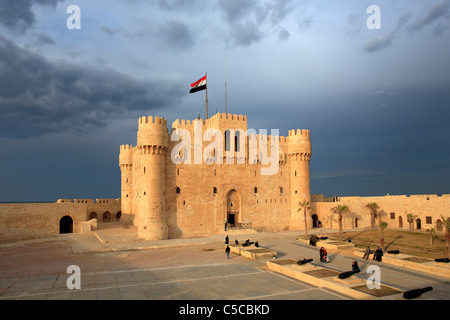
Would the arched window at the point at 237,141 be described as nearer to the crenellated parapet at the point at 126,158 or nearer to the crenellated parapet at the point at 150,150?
the crenellated parapet at the point at 150,150

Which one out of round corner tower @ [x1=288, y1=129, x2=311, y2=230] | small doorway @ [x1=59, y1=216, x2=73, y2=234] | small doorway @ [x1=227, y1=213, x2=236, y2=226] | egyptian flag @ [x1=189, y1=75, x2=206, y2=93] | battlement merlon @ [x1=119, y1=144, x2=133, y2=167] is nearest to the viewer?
small doorway @ [x1=227, y1=213, x2=236, y2=226]

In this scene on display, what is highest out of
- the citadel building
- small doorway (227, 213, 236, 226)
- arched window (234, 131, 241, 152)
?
arched window (234, 131, 241, 152)

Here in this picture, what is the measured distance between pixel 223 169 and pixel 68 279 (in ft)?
77.3

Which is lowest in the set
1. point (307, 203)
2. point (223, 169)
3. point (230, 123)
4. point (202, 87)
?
point (307, 203)

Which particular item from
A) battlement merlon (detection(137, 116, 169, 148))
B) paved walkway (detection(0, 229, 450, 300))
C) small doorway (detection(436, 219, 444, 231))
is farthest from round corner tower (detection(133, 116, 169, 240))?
small doorway (detection(436, 219, 444, 231))

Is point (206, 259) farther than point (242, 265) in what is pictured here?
Yes

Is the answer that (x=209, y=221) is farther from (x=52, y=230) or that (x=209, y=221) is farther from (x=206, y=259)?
(x=52, y=230)

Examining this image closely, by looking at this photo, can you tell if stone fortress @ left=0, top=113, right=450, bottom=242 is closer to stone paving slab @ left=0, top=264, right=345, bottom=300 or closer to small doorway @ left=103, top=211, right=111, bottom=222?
small doorway @ left=103, top=211, right=111, bottom=222

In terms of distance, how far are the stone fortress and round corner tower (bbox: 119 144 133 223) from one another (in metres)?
2.97

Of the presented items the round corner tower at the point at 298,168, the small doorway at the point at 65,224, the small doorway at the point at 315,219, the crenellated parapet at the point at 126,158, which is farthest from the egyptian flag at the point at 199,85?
the small doorway at the point at 65,224

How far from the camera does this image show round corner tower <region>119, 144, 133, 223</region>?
49.9 meters

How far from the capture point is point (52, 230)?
130ft
